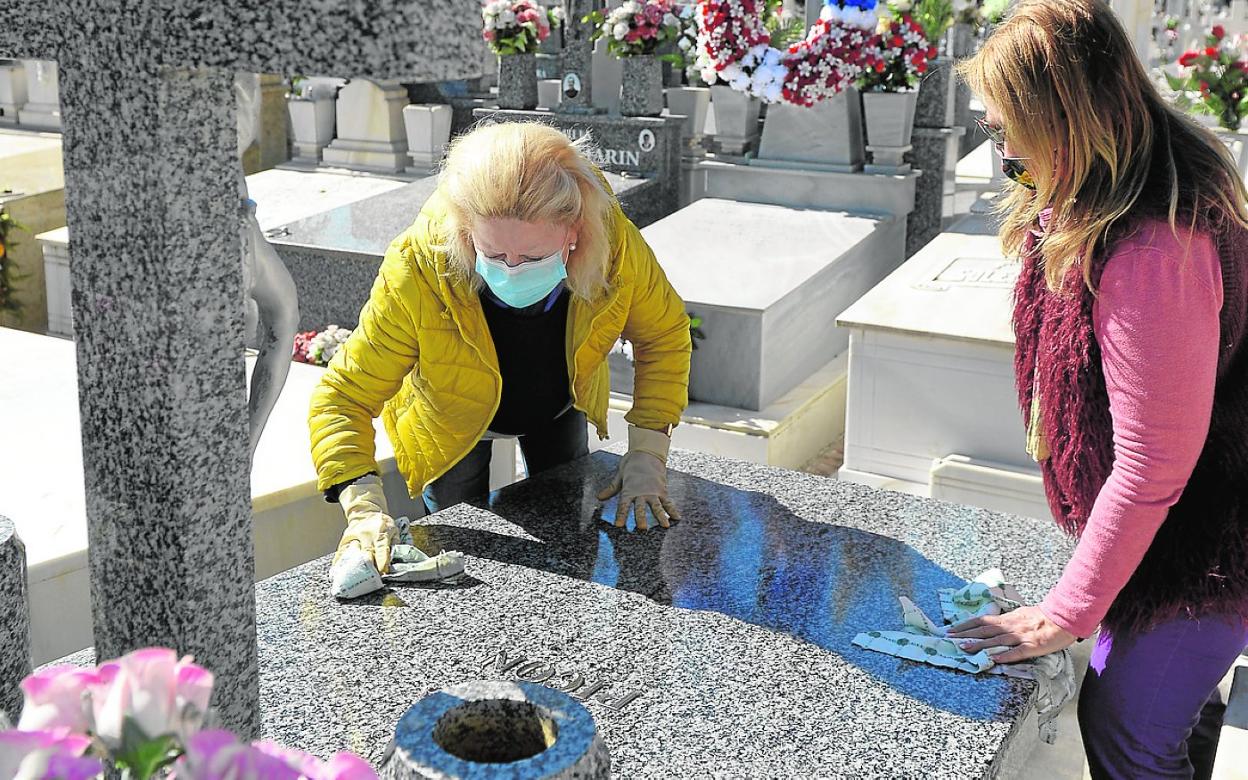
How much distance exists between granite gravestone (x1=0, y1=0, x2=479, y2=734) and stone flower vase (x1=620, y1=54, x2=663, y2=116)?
6496mm

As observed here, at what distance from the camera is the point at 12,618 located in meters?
1.36

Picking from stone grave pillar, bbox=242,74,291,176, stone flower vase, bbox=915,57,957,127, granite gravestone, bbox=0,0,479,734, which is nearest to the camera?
granite gravestone, bbox=0,0,479,734

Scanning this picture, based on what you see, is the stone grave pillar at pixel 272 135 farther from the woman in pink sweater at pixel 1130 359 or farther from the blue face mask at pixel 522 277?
the woman in pink sweater at pixel 1130 359

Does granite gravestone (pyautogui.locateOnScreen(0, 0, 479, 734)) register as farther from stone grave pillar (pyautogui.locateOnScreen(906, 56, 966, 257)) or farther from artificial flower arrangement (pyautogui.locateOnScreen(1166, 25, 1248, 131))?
artificial flower arrangement (pyautogui.locateOnScreen(1166, 25, 1248, 131))

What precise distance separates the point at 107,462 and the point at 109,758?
0.54 metres

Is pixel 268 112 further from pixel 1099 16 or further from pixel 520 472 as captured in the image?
pixel 1099 16

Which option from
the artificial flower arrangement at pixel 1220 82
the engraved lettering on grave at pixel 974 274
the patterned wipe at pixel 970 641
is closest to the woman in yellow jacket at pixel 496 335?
the patterned wipe at pixel 970 641

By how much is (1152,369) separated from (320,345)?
460 centimetres

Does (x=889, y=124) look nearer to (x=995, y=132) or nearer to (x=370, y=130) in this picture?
(x=370, y=130)

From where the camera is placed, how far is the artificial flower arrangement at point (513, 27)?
8125 mm

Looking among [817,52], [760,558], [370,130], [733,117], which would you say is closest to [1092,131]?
[760,558]

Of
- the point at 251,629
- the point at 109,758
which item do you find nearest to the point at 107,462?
the point at 251,629

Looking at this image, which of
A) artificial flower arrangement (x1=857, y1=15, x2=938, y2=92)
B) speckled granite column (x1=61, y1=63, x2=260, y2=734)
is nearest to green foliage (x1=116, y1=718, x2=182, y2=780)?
speckled granite column (x1=61, y1=63, x2=260, y2=734)

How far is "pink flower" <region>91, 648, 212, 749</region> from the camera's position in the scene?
30.3 inches
